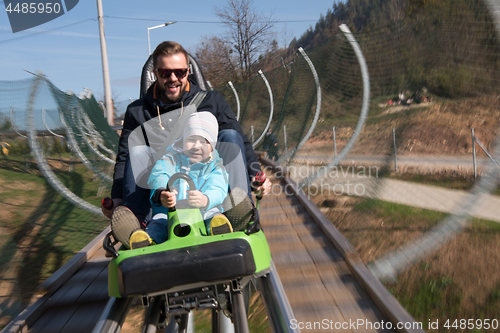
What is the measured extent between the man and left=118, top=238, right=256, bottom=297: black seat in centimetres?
60

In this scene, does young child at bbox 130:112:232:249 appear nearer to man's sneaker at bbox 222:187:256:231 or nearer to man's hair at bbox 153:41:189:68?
man's sneaker at bbox 222:187:256:231

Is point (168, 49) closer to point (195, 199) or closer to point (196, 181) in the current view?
point (196, 181)

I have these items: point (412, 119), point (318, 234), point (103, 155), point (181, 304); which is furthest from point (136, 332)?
point (103, 155)

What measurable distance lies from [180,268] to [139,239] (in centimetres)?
28

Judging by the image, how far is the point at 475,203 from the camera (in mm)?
2137

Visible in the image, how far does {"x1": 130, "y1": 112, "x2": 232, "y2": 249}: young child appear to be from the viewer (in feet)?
6.05

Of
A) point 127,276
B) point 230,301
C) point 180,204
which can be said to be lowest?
point 230,301

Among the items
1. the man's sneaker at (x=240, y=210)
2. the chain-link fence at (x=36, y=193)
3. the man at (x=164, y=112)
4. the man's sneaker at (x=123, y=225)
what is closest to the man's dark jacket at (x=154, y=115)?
the man at (x=164, y=112)

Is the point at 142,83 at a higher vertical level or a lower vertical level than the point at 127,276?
higher

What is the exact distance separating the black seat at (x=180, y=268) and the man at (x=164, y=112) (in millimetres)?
601

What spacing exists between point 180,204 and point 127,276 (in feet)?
1.55

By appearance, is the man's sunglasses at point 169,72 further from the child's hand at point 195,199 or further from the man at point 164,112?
the child's hand at point 195,199

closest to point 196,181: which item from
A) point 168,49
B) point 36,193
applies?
point 168,49

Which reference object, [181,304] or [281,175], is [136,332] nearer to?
[181,304]
